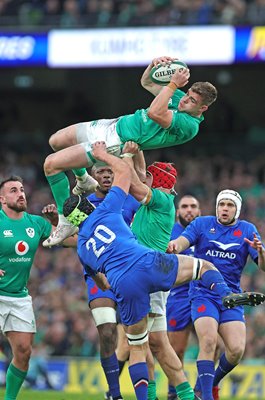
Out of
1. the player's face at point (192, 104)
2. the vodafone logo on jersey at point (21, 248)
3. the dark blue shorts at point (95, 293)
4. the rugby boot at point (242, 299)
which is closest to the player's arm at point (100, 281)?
the dark blue shorts at point (95, 293)

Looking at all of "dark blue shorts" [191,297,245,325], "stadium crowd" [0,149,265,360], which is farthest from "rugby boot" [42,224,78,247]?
Result: "stadium crowd" [0,149,265,360]

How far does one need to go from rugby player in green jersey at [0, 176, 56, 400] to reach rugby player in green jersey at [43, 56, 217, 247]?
0.90 m

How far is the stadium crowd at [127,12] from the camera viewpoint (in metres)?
21.8

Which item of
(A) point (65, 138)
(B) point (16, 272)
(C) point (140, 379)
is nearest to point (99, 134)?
(A) point (65, 138)

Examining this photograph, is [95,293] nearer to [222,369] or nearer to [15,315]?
[15,315]

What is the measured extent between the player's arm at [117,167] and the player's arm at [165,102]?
62 centimetres

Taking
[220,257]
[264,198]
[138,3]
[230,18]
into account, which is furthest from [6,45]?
[220,257]

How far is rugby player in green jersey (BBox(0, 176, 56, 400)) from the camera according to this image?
38.3ft

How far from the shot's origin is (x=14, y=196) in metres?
12.0

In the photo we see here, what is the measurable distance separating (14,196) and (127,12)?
37.5 ft

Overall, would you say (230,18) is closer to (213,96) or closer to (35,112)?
(35,112)

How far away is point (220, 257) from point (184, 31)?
10319mm

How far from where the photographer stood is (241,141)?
2591 centimetres

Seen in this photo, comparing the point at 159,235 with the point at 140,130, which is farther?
the point at 159,235
